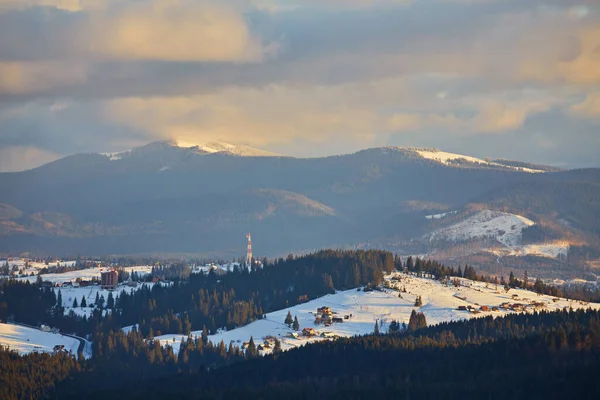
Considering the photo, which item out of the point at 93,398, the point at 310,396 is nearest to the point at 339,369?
the point at 310,396

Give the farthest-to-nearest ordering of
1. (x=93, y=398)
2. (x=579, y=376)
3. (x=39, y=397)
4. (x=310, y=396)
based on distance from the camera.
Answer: (x=39, y=397) → (x=93, y=398) → (x=310, y=396) → (x=579, y=376)

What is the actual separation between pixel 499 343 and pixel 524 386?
2400 cm

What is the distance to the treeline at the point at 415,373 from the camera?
15738 centimetres

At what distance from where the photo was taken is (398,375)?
572 feet

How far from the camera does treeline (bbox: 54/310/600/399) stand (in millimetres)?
157375

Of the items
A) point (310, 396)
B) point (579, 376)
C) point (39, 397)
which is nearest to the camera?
point (579, 376)

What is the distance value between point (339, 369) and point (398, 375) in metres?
17.3

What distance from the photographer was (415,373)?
174000mm

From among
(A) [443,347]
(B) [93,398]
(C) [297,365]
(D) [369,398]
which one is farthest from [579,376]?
(B) [93,398]

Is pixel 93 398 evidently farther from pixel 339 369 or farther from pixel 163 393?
pixel 339 369

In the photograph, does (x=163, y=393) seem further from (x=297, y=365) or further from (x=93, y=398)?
(x=297, y=365)

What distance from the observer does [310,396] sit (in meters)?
168

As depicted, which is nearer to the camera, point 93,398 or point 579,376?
point 579,376

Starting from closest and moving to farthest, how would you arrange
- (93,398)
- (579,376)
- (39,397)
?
(579,376) < (93,398) < (39,397)
